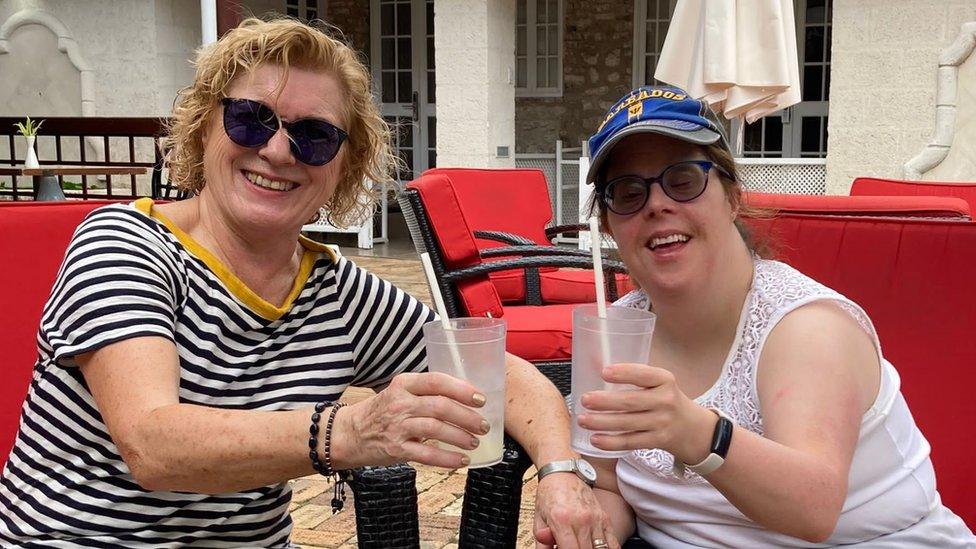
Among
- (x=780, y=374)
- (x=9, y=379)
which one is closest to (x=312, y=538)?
(x=9, y=379)

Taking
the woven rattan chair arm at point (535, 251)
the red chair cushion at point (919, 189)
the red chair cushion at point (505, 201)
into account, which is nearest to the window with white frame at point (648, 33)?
the red chair cushion at point (505, 201)

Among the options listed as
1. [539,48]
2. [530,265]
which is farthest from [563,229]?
[539,48]

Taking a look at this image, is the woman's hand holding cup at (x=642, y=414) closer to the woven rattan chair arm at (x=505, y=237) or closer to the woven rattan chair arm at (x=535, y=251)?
the woven rattan chair arm at (x=535, y=251)

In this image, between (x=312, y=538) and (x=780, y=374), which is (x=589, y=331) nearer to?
(x=780, y=374)

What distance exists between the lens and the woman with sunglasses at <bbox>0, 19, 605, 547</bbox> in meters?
1.25

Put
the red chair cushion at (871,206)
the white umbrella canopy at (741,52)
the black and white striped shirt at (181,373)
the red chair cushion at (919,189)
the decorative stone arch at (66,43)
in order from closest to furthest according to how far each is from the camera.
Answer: the black and white striped shirt at (181,373), the red chair cushion at (871,206), the red chair cushion at (919,189), the white umbrella canopy at (741,52), the decorative stone arch at (66,43)

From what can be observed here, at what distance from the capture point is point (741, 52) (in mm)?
6105

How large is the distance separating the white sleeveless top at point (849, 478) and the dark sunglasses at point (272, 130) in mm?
698

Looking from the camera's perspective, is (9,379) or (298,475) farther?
(9,379)

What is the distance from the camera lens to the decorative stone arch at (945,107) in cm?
734

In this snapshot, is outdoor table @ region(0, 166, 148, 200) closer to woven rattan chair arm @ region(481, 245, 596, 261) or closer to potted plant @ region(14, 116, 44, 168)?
potted plant @ region(14, 116, 44, 168)

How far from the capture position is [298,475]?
1272 millimetres

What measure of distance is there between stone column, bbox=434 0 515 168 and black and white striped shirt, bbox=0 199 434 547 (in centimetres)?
760

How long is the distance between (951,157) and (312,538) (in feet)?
20.6
